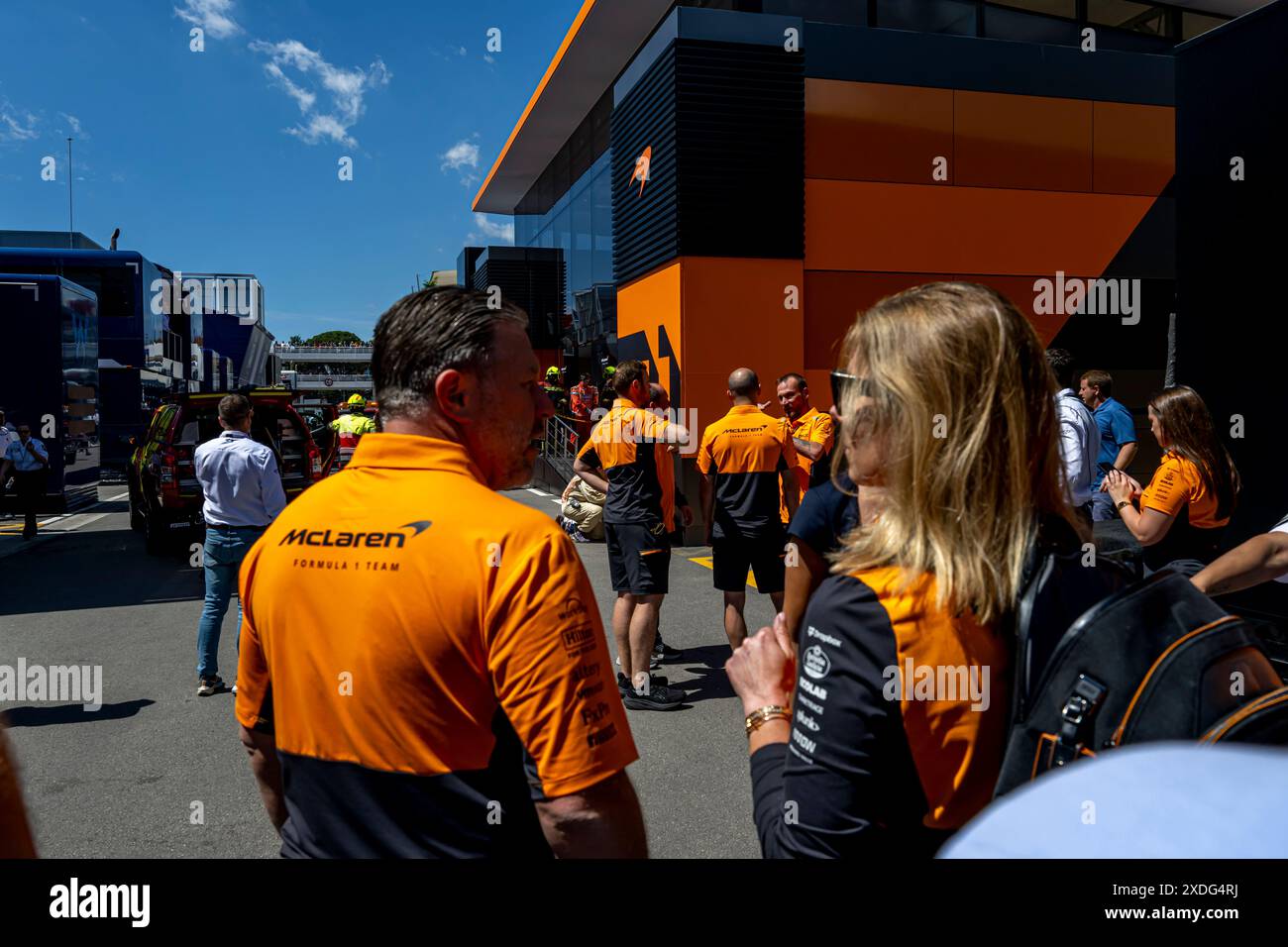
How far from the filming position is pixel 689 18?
37.9ft

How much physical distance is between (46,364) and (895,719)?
1464cm

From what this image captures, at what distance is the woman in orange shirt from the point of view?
4652 millimetres

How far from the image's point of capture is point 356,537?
1.57 metres

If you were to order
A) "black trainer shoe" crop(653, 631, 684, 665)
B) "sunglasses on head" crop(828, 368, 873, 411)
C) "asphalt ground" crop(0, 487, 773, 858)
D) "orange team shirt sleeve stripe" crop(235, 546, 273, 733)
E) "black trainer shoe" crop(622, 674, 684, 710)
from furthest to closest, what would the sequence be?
1. "black trainer shoe" crop(653, 631, 684, 665)
2. "black trainer shoe" crop(622, 674, 684, 710)
3. "asphalt ground" crop(0, 487, 773, 858)
4. "orange team shirt sleeve stripe" crop(235, 546, 273, 733)
5. "sunglasses on head" crop(828, 368, 873, 411)

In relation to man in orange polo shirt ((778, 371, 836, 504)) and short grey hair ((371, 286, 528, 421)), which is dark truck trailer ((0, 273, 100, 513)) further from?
short grey hair ((371, 286, 528, 421))

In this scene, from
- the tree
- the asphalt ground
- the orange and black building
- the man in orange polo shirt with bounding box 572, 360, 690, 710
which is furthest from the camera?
the tree

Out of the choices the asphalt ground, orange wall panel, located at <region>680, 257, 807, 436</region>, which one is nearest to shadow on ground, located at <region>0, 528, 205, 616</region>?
the asphalt ground

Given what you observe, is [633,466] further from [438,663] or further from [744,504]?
[438,663]

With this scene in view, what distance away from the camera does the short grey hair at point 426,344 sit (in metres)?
1.70

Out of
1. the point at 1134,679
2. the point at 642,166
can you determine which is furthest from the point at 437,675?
the point at 642,166

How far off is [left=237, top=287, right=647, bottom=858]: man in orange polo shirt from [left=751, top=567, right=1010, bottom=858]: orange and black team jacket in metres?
0.34

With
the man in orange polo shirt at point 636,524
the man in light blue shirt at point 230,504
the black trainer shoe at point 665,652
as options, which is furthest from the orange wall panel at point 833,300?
the man in light blue shirt at point 230,504
